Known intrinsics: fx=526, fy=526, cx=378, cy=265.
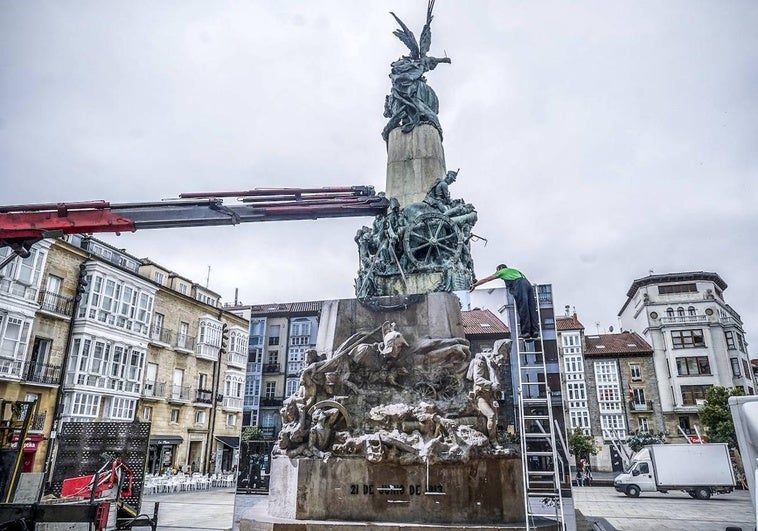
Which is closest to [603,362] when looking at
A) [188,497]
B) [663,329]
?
[663,329]

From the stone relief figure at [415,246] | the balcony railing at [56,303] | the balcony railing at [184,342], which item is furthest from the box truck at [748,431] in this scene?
the balcony railing at [184,342]

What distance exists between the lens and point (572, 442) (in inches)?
1612

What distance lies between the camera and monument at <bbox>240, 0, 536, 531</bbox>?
8086mm

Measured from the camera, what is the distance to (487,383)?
8.62 meters

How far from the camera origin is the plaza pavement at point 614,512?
546 inches

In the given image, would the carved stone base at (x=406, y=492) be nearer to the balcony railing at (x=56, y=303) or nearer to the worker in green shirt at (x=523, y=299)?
the worker in green shirt at (x=523, y=299)

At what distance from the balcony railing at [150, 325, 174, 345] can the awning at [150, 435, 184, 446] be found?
5.87 m

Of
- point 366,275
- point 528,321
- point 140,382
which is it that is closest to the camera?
point 528,321

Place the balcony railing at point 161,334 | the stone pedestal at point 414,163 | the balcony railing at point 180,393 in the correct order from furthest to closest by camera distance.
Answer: the balcony railing at point 180,393, the balcony railing at point 161,334, the stone pedestal at point 414,163

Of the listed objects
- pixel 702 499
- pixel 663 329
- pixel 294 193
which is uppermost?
pixel 663 329

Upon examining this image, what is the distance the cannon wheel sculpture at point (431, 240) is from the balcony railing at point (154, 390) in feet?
84.8

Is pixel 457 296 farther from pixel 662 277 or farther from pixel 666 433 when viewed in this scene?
pixel 662 277

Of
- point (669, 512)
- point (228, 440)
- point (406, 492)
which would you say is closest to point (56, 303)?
point (228, 440)

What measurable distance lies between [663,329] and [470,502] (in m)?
51.2
